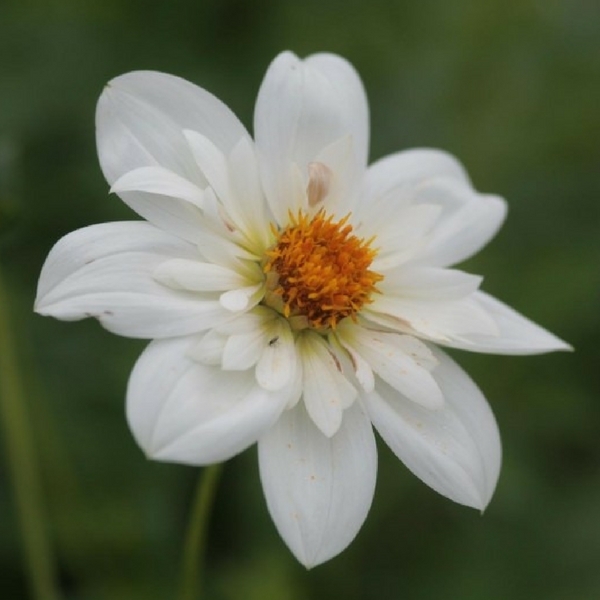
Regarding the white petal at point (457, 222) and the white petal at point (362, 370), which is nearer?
the white petal at point (362, 370)

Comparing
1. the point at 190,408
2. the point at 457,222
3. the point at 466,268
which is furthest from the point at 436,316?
the point at 466,268

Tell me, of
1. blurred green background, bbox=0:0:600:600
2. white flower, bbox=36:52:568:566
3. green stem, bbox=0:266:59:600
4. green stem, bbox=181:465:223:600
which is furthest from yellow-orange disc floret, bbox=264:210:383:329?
blurred green background, bbox=0:0:600:600

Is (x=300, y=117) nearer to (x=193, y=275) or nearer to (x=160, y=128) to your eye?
(x=160, y=128)

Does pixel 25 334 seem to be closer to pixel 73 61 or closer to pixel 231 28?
pixel 73 61

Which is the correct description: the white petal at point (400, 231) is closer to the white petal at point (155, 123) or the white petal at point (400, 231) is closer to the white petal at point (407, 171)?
the white petal at point (407, 171)

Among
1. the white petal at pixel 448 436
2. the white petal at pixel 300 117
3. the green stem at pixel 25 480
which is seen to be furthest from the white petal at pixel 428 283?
the green stem at pixel 25 480
